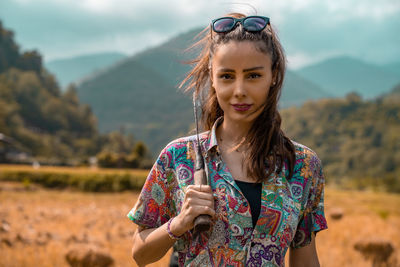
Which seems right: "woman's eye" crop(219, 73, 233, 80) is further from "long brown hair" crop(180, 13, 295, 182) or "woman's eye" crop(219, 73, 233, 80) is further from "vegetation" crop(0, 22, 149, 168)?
"vegetation" crop(0, 22, 149, 168)

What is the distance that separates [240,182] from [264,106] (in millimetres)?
334

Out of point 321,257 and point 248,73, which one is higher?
point 248,73

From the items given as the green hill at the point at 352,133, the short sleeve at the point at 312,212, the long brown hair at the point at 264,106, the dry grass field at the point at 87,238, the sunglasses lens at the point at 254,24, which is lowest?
the green hill at the point at 352,133

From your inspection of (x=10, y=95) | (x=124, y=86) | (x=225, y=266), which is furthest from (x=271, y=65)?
(x=124, y=86)

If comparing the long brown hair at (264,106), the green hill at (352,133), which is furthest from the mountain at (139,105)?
the long brown hair at (264,106)

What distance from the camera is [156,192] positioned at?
1.74 meters

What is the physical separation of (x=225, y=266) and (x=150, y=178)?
0.45 m

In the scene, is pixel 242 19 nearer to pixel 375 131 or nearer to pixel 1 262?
pixel 1 262

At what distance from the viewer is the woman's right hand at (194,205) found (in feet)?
5.00

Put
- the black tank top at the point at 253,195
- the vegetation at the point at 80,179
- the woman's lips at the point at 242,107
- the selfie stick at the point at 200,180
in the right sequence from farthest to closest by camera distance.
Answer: the vegetation at the point at 80,179, the woman's lips at the point at 242,107, the black tank top at the point at 253,195, the selfie stick at the point at 200,180

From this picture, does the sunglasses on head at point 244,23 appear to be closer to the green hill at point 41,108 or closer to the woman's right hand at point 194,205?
the woman's right hand at point 194,205

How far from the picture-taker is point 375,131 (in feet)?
259

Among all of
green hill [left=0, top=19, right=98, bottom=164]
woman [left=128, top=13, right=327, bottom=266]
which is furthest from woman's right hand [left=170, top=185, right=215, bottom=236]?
green hill [left=0, top=19, right=98, bottom=164]

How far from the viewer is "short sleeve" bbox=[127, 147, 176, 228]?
174 cm
